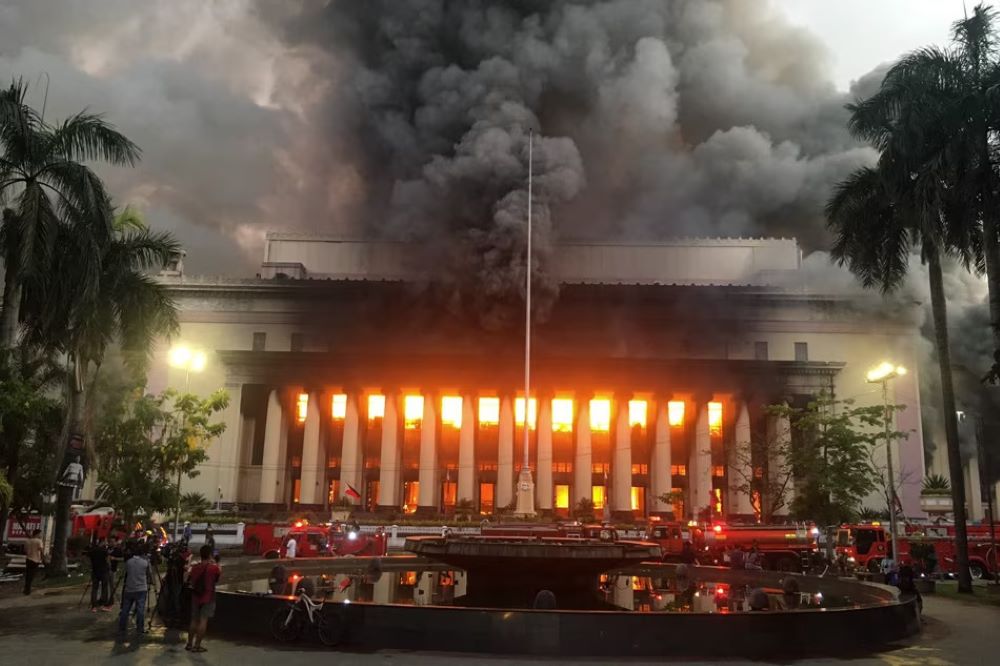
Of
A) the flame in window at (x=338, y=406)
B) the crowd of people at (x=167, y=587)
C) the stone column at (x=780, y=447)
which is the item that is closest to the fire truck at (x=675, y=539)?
the stone column at (x=780, y=447)

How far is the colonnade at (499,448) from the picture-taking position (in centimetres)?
5828

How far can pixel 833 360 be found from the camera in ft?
213

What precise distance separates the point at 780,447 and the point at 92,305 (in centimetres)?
3976

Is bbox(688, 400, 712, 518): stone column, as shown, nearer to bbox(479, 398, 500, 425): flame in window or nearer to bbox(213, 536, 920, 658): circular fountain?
bbox(479, 398, 500, 425): flame in window

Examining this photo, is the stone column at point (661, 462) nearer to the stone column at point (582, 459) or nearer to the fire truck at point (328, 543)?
the stone column at point (582, 459)

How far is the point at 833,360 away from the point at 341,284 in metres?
40.8

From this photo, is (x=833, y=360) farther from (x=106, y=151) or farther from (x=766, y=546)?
(x=106, y=151)

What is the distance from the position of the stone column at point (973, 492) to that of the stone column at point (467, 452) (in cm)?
3644

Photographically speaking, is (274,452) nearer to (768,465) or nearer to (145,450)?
(145,450)

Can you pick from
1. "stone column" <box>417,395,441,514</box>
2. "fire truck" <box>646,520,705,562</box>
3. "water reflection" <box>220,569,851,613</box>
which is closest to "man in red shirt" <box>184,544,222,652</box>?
"water reflection" <box>220,569,851,613</box>

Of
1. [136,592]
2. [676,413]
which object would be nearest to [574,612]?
[136,592]

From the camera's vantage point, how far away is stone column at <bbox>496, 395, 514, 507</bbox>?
56969 mm

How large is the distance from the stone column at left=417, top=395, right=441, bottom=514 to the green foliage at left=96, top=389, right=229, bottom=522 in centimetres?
2560

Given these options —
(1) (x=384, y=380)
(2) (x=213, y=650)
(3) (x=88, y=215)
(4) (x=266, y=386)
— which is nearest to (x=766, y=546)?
(2) (x=213, y=650)
